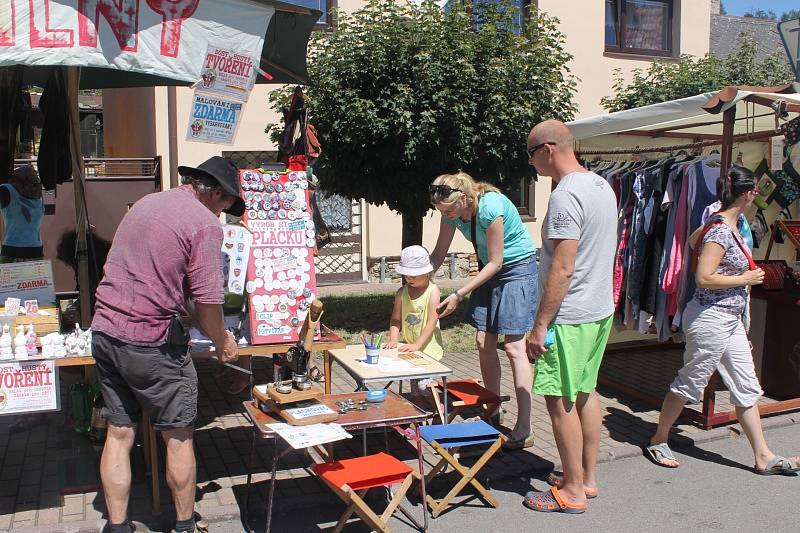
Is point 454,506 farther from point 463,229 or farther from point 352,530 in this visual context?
point 463,229

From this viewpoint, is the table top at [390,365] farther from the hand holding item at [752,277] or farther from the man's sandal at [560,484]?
the hand holding item at [752,277]

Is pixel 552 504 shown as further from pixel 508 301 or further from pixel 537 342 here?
pixel 508 301

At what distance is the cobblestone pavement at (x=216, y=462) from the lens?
3.82 metres

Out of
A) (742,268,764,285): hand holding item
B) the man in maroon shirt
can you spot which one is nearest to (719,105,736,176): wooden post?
(742,268,764,285): hand holding item

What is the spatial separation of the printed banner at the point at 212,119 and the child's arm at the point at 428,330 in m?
1.60

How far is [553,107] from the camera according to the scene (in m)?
7.93

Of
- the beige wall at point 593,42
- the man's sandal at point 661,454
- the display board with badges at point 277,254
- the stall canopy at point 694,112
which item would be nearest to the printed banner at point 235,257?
the display board with badges at point 277,254

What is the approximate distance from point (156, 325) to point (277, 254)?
119 centimetres

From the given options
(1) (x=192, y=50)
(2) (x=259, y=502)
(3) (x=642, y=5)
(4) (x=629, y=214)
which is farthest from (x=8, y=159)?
(3) (x=642, y=5)

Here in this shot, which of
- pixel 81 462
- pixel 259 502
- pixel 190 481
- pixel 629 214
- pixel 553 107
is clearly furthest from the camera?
pixel 553 107

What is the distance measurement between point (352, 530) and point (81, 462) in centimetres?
184

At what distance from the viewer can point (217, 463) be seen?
4.46 metres

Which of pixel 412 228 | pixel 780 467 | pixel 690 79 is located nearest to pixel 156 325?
pixel 780 467

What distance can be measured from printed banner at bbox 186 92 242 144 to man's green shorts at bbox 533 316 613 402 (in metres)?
2.21
